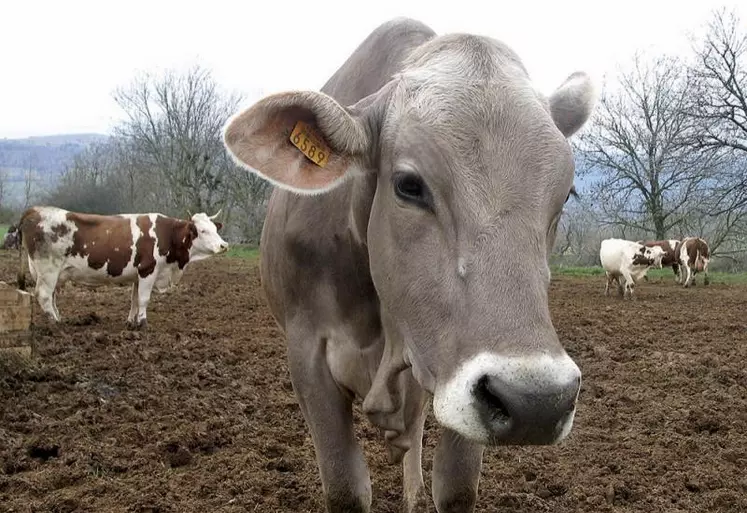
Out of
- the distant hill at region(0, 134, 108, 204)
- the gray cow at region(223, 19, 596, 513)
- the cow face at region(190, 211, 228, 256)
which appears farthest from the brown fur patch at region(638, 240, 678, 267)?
the distant hill at region(0, 134, 108, 204)

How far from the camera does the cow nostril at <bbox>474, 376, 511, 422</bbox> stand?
1.63 meters

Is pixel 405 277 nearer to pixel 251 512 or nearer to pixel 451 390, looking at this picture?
pixel 451 390

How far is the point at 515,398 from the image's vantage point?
1.58m

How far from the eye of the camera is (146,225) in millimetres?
10016

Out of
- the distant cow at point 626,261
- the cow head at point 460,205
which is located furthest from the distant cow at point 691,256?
the cow head at point 460,205

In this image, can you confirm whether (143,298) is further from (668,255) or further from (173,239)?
(668,255)

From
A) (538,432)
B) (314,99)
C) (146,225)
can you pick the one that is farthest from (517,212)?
(146,225)

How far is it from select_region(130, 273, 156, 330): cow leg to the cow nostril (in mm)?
8110

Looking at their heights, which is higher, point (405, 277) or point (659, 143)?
point (659, 143)

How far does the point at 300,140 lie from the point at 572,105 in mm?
1064

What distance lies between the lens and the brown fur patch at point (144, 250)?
9727 millimetres

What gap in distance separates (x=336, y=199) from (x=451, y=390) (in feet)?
3.80

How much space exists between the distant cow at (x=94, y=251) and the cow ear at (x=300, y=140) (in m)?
7.54

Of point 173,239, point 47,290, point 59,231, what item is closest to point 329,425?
point 47,290
